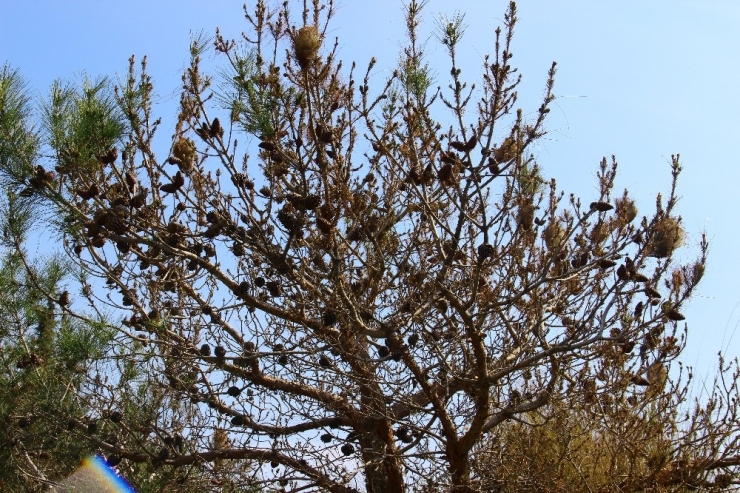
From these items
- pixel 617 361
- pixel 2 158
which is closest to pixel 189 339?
pixel 2 158

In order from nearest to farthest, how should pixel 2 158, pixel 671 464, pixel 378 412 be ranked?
pixel 2 158 → pixel 378 412 → pixel 671 464

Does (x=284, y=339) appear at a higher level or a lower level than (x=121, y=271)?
lower

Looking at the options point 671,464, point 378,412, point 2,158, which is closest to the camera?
point 2,158

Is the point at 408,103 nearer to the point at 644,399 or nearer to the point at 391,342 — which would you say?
the point at 391,342

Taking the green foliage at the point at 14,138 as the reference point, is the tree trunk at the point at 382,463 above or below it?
below

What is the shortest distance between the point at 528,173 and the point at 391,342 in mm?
1289

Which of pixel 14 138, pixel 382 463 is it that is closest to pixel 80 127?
pixel 14 138

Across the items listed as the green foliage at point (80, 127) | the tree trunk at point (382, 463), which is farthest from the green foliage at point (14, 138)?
the tree trunk at point (382, 463)

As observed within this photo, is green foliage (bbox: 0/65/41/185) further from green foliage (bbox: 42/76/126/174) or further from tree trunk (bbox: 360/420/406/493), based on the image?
tree trunk (bbox: 360/420/406/493)

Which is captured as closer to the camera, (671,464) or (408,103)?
(408,103)

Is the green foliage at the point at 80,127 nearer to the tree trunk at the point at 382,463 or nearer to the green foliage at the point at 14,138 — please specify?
the green foliage at the point at 14,138

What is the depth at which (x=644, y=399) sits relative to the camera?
4.31m

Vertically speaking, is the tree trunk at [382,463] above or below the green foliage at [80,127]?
below

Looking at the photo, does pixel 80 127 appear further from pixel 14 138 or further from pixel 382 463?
pixel 382 463
